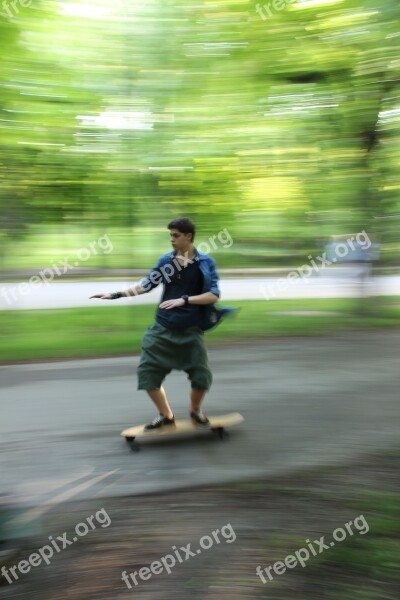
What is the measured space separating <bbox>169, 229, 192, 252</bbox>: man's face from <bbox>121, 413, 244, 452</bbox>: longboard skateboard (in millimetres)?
1498

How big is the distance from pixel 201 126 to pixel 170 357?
7278mm

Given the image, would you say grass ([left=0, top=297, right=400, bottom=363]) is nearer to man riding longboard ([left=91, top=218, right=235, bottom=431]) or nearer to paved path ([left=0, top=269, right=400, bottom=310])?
paved path ([left=0, top=269, right=400, bottom=310])

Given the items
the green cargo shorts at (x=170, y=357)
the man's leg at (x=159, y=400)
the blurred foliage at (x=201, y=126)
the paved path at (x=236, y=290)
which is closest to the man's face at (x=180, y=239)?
the green cargo shorts at (x=170, y=357)

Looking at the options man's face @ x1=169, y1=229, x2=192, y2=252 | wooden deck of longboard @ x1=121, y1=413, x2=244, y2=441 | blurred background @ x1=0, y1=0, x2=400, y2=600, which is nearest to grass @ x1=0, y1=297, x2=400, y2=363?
blurred background @ x1=0, y1=0, x2=400, y2=600

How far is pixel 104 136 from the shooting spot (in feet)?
35.6

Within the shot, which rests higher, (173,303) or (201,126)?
(201,126)

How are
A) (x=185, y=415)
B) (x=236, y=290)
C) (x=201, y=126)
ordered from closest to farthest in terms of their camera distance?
(x=185, y=415) → (x=201, y=126) → (x=236, y=290)

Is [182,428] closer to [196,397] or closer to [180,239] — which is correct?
[196,397]

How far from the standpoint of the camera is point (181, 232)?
16.8ft

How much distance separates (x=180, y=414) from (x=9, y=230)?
21.0ft

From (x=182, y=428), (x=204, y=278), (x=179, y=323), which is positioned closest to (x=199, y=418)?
(x=182, y=428)

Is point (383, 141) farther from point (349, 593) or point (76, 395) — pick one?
point (349, 593)

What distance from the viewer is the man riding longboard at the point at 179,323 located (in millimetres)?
5246

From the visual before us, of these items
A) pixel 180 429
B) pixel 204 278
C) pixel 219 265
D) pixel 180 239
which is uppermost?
pixel 219 265
